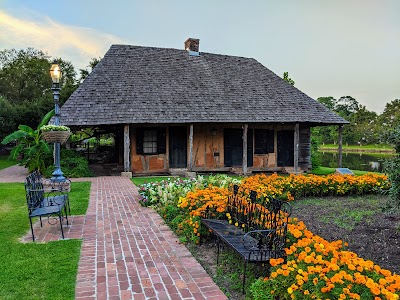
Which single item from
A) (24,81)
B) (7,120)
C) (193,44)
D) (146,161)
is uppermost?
(24,81)

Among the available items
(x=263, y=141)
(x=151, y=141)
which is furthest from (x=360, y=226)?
(x=263, y=141)

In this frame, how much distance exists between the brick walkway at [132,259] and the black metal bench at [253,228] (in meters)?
0.54

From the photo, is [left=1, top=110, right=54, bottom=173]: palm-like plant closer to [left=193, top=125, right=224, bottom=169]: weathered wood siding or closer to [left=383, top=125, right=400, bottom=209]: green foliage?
[left=193, top=125, right=224, bottom=169]: weathered wood siding

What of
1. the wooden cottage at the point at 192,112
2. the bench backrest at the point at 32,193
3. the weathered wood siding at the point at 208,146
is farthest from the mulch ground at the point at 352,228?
the weathered wood siding at the point at 208,146

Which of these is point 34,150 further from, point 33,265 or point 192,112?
point 33,265

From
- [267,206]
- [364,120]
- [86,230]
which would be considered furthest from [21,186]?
[364,120]

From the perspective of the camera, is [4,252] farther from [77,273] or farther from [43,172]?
[43,172]

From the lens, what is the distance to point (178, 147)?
54.5 feet

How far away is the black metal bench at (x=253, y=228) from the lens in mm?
4012

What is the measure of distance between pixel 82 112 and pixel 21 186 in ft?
13.8

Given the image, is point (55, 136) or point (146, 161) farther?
point (146, 161)

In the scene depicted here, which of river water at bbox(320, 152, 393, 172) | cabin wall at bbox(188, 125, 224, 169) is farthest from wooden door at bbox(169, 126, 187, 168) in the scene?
river water at bbox(320, 152, 393, 172)

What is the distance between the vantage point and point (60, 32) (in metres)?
19.7

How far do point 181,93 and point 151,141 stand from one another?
2.78 metres
